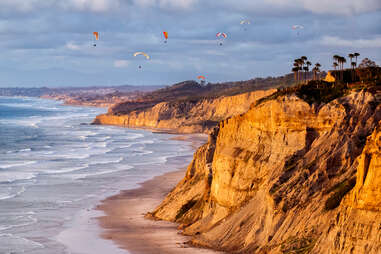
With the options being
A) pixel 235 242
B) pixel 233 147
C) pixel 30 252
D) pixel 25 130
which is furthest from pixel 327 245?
pixel 25 130

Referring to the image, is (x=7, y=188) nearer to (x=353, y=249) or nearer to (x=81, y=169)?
(x=81, y=169)

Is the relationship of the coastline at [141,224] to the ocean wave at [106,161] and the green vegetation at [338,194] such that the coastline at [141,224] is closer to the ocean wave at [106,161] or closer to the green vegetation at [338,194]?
the green vegetation at [338,194]

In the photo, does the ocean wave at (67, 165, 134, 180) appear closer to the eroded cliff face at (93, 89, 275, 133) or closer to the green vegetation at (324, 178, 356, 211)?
the green vegetation at (324, 178, 356, 211)

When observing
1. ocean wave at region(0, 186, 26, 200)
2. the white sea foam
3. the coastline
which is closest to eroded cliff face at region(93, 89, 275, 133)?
the white sea foam

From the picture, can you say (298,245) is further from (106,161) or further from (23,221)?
(106,161)

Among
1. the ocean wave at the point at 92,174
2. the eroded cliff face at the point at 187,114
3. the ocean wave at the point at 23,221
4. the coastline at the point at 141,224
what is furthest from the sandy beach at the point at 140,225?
the eroded cliff face at the point at 187,114

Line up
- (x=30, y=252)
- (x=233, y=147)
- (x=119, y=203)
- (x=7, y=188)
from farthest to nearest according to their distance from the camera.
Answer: (x=7, y=188)
(x=119, y=203)
(x=233, y=147)
(x=30, y=252)

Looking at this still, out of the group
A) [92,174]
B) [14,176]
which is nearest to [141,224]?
[92,174]
